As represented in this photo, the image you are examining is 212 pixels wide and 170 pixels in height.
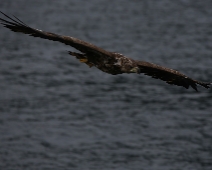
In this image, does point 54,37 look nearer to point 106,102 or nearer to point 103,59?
point 103,59

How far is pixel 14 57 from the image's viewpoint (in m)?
30.0

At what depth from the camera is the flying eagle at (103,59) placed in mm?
10734

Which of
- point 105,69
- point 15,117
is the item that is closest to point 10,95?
point 15,117

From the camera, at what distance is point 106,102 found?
2541 cm

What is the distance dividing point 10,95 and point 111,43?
8877 millimetres

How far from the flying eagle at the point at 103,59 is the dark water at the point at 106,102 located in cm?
784

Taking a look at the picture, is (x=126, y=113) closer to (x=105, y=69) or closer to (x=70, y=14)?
(x=105, y=69)

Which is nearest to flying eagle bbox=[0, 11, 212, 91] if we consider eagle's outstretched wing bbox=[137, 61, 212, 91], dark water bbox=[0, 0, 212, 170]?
eagle's outstretched wing bbox=[137, 61, 212, 91]

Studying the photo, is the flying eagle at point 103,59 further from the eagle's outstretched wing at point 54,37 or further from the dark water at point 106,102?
the dark water at point 106,102

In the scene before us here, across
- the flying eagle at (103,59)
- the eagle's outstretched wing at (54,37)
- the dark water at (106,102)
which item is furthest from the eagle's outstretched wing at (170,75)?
the dark water at (106,102)

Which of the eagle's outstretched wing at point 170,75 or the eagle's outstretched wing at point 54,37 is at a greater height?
the eagle's outstretched wing at point 54,37

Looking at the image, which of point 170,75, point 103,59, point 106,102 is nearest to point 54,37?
point 103,59

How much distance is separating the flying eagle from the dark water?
784cm

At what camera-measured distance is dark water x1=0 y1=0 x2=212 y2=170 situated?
20.6m
